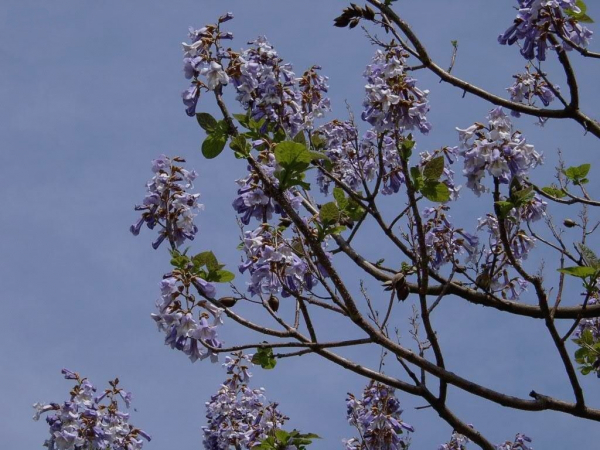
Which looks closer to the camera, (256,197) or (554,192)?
(256,197)

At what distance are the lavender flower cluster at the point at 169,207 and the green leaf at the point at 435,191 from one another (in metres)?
1.42

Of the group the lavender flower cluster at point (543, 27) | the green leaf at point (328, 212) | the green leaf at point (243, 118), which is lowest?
the green leaf at point (328, 212)

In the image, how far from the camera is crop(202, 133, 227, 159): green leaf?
418cm

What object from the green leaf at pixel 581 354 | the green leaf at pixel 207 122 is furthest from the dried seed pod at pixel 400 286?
the green leaf at pixel 581 354

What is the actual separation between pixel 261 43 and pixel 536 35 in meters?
2.28

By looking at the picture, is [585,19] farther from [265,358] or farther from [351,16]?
[265,358]

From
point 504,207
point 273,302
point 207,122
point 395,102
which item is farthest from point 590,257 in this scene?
point 207,122

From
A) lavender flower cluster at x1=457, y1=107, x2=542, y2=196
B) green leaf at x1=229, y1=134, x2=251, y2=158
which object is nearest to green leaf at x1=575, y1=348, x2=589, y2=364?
lavender flower cluster at x1=457, y1=107, x2=542, y2=196

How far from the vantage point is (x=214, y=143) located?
4.19 m

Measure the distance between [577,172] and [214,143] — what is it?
11.3 ft

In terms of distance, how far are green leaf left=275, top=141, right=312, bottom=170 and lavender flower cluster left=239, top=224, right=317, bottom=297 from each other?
471mm

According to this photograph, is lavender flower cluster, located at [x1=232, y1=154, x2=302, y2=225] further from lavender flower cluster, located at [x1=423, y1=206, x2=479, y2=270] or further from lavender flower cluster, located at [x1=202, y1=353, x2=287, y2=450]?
lavender flower cluster, located at [x1=202, y1=353, x2=287, y2=450]

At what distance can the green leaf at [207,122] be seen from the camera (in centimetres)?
416

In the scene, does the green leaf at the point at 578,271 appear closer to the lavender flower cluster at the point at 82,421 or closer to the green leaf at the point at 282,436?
the green leaf at the point at 282,436
